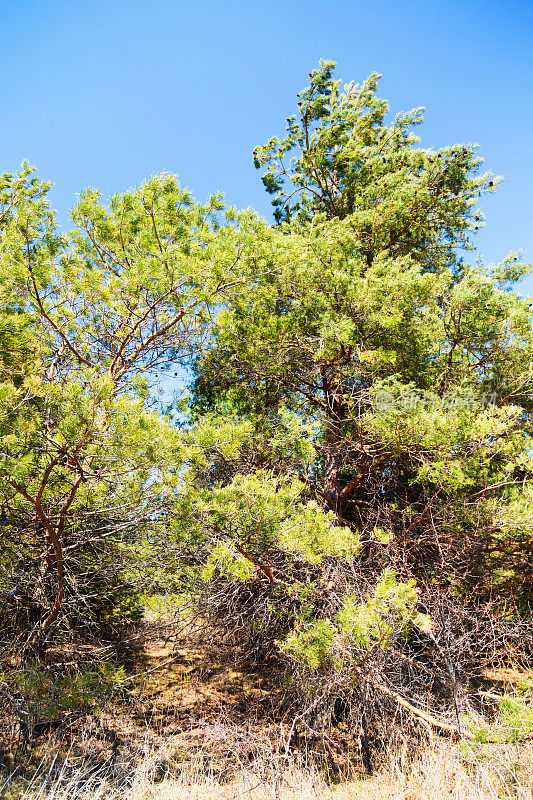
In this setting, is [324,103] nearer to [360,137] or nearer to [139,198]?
[360,137]

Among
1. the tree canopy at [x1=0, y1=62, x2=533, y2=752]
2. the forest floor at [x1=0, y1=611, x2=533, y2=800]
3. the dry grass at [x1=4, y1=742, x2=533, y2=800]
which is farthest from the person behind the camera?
the tree canopy at [x1=0, y1=62, x2=533, y2=752]

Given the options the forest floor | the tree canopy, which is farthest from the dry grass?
the tree canopy

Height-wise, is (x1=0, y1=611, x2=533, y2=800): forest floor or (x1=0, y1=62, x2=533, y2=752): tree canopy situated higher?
(x1=0, y1=62, x2=533, y2=752): tree canopy

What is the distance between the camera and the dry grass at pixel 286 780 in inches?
132

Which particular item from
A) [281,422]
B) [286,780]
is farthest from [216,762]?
[281,422]

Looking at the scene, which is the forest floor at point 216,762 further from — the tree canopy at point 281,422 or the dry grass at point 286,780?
the tree canopy at point 281,422

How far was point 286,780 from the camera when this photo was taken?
13.1 feet

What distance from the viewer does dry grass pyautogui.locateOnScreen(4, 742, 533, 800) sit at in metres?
3.35

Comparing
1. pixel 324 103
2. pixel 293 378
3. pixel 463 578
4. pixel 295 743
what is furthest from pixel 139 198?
pixel 295 743

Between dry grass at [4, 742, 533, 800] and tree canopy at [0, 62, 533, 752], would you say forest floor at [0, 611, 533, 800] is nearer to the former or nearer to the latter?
dry grass at [4, 742, 533, 800]

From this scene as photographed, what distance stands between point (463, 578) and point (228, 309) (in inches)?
199

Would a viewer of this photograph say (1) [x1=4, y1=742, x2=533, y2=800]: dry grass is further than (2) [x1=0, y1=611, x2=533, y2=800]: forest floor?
No

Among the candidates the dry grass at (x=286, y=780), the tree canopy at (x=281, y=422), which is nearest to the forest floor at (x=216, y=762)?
the dry grass at (x=286, y=780)

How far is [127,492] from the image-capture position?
407cm
